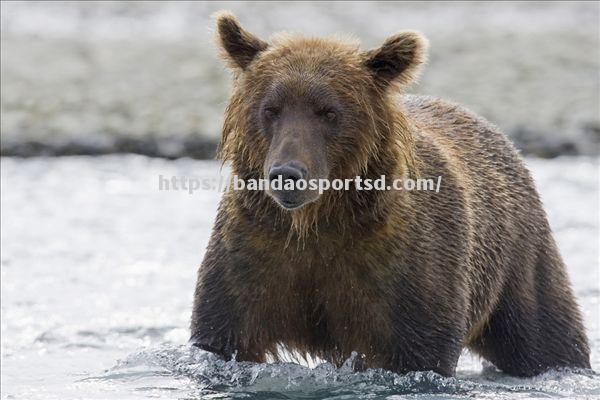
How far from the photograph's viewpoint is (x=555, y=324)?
7.90m

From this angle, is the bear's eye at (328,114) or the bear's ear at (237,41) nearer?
the bear's eye at (328,114)

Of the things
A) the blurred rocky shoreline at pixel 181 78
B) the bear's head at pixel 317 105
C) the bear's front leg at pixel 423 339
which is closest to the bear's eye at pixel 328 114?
the bear's head at pixel 317 105

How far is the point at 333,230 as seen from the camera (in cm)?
660

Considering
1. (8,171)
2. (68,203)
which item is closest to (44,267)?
(68,203)

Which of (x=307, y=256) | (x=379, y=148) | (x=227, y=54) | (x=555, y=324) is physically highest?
(x=227, y=54)

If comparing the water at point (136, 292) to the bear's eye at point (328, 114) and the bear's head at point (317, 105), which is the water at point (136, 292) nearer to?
the bear's head at point (317, 105)

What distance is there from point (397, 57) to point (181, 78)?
Answer: 39.3ft

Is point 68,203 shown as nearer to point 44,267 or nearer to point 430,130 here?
point 44,267

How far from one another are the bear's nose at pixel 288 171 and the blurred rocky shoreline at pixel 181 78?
9554 mm

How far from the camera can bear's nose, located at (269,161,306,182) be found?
19.8ft

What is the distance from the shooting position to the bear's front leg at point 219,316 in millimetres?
6750

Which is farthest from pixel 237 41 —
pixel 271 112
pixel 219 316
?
pixel 219 316

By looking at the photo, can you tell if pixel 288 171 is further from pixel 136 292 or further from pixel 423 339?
pixel 136 292

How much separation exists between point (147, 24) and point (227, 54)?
1757 centimetres
